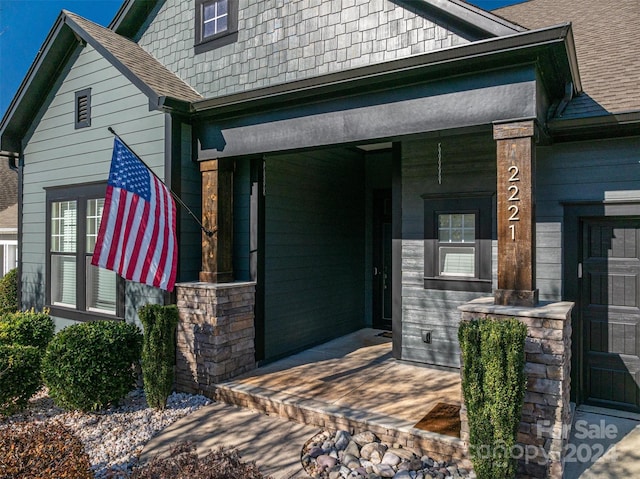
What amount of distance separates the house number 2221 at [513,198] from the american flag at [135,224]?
3853 mm

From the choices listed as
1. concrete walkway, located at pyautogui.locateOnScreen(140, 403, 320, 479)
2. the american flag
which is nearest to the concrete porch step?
concrete walkway, located at pyautogui.locateOnScreen(140, 403, 320, 479)

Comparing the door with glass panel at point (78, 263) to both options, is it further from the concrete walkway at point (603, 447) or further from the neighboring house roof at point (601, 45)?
the neighboring house roof at point (601, 45)

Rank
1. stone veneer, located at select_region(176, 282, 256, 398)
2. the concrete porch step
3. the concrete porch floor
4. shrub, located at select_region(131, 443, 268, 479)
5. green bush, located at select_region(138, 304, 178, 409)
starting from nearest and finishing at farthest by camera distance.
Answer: shrub, located at select_region(131, 443, 268, 479)
the concrete porch step
the concrete porch floor
green bush, located at select_region(138, 304, 178, 409)
stone veneer, located at select_region(176, 282, 256, 398)

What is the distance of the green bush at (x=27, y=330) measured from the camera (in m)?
6.41

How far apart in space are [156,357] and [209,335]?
2.30ft

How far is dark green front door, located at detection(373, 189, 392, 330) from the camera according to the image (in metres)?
8.88

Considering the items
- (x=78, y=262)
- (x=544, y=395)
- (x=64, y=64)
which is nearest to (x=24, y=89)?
(x=64, y=64)

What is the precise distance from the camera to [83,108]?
290 inches

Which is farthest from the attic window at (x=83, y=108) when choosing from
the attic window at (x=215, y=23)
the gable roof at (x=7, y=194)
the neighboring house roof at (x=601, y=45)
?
the gable roof at (x=7, y=194)

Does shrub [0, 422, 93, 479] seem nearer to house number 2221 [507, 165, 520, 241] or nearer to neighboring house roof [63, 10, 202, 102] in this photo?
house number 2221 [507, 165, 520, 241]

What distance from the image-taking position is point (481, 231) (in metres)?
5.98

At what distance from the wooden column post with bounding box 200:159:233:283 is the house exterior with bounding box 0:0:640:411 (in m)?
0.03

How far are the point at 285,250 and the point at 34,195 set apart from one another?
5.05 meters

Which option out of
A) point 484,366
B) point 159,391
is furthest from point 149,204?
point 484,366
